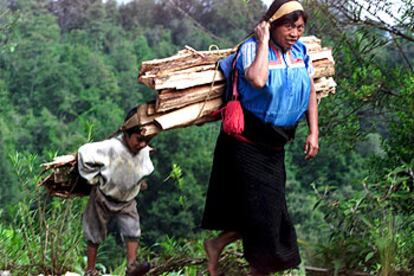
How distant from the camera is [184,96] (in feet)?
18.3

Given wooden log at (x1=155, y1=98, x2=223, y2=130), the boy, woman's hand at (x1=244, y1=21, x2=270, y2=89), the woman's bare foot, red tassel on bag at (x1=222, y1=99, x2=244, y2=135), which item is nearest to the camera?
woman's hand at (x1=244, y1=21, x2=270, y2=89)

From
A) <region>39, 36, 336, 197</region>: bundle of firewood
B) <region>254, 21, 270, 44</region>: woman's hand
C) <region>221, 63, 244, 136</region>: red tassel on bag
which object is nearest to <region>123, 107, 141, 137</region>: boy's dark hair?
<region>39, 36, 336, 197</region>: bundle of firewood

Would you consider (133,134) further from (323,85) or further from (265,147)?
(323,85)

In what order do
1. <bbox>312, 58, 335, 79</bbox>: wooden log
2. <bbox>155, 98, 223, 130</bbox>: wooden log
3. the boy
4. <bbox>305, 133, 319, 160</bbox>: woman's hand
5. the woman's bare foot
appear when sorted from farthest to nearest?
1. <bbox>312, 58, 335, 79</bbox>: wooden log
2. the boy
3. the woman's bare foot
4. <bbox>305, 133, 319, 160</bbox>: woman's hand
5. <bbox>155, 98, 223, 130</bbox>: wooden log

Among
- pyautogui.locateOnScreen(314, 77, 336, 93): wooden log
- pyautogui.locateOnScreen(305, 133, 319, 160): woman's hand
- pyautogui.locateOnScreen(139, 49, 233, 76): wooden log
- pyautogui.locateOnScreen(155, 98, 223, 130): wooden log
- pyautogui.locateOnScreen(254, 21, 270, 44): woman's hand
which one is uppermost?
pyautogui.locateOnScreen(254, 21, 270, 44): woman's hand

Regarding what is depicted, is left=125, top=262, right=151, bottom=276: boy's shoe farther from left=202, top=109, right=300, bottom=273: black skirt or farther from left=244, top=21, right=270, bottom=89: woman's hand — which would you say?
left=244, top=21, right=270, bottom=89: woman's hand

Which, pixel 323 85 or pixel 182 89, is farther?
pixel 323 85

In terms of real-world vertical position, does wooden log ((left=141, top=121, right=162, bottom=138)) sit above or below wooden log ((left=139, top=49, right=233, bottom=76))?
below

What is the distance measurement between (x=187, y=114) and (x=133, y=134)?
1.41 feet

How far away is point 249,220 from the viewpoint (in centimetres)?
556

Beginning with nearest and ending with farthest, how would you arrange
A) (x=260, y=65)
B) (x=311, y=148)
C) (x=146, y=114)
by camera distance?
(x=260, y=65), (x=146, y=114), (x=311, y=148)

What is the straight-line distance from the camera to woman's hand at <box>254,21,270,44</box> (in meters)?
5.35

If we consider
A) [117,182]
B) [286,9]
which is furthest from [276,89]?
[117,182]

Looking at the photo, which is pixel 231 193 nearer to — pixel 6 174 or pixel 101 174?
pixel 101 174
